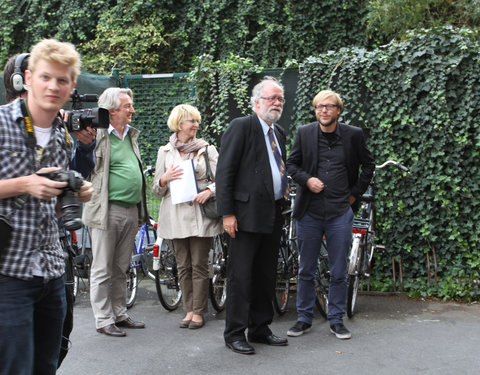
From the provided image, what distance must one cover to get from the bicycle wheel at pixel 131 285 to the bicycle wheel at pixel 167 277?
11.9 inches

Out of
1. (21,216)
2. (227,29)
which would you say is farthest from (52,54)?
(227,29)

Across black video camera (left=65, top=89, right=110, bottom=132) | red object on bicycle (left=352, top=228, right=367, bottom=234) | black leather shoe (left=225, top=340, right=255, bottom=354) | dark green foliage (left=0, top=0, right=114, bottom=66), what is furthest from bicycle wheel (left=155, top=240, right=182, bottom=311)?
dark green foliage (left=0, top=0, right=114, bottom=66)

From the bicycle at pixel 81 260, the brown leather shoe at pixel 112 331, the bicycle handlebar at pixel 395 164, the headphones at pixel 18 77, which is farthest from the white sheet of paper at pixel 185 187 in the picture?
the headphones at pixel 18 77

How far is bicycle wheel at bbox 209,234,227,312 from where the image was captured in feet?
18.8

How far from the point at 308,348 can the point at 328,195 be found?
134 cm

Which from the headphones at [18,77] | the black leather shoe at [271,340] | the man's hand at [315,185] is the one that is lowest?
the black leather shoe at [271,340]

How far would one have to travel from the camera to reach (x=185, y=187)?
5.27m

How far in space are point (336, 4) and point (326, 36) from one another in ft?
2.29

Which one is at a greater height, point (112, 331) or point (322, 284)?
point (322, 284)

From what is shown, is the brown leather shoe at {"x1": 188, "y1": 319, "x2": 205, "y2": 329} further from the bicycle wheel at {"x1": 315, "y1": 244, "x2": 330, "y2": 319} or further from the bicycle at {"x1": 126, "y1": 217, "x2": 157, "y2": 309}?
the bicycle wheel at {"x1": 315, "y1": 244, "x2": 330, "y2": 319}

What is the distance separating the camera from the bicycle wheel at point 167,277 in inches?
227

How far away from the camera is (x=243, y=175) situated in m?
4.59

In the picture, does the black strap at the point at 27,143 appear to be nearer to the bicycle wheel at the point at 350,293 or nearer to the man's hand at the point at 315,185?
the man's hand at the point at 315,185

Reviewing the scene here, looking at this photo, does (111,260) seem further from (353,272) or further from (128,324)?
(353,272)
